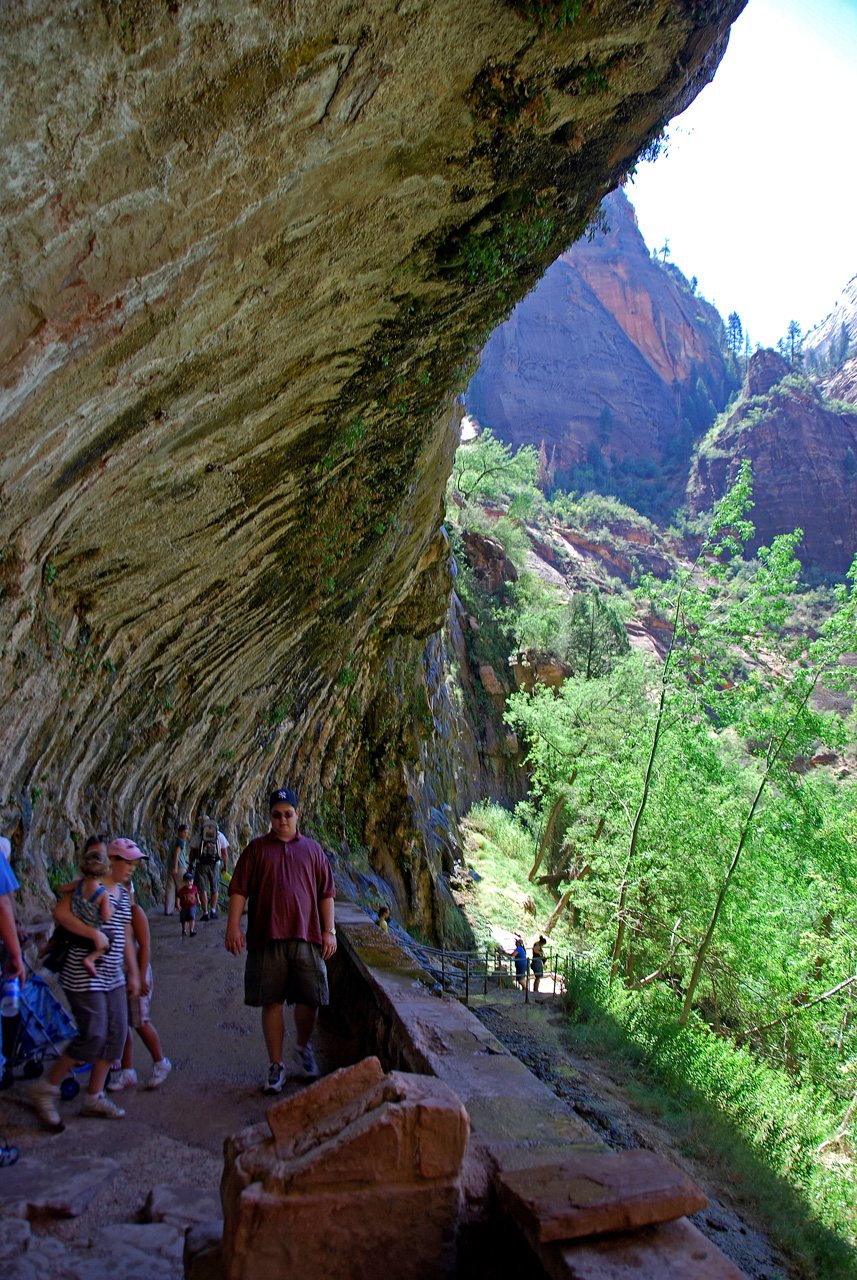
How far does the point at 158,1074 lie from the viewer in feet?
12.4

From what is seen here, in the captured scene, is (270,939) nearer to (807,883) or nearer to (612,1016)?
(612,1016)

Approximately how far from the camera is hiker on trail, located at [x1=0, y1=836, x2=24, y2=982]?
3.18 metres

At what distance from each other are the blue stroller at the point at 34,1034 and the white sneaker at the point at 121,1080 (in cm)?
17

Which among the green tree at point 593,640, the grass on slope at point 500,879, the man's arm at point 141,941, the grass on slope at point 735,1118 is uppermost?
the green tree at point 593,640

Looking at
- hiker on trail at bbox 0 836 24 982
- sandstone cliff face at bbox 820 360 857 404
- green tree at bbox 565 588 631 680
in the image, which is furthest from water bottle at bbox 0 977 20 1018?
→ sandstone cliff face at bbox 820 360 857 404

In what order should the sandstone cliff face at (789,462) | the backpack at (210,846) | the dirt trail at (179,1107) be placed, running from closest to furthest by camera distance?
1. the dirt trail at (179,1107)
2. the backpack at (210,846)
3. the sandstone cliff face at (789,462)

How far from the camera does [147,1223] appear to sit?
8.43ft

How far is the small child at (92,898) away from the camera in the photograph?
11.3ft

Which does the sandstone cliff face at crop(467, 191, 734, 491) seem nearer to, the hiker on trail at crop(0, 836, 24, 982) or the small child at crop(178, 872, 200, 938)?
the small child at crop(178, 872, 200, 938)

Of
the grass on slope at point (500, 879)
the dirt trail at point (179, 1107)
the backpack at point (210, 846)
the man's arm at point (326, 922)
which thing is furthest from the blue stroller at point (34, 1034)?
the grass on slope at point (500, 879)

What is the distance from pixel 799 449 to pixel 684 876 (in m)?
87.7

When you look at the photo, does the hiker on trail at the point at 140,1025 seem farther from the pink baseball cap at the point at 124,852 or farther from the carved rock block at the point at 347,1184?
the carved rock block at the point at 347,1184

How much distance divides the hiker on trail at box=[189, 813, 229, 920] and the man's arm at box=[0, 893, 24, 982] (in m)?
5.09

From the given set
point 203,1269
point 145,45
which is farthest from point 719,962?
point 145,45
